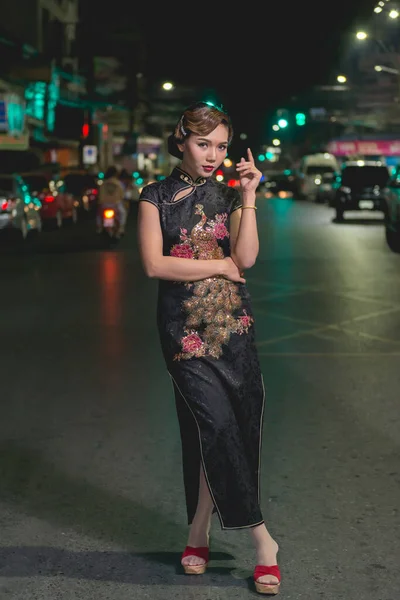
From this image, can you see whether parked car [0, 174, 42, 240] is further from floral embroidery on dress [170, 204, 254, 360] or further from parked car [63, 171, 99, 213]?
floral embroidery on dress [170, 204, 254, 360]

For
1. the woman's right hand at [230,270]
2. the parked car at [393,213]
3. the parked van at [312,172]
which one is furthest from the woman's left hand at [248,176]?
the parked van at [312,172]

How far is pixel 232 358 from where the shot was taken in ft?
15.3

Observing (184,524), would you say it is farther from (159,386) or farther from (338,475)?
(159,386)

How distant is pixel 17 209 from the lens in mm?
27406

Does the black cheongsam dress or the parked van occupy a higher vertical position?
the black cheongsam dress

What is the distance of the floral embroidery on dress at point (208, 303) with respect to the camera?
4.65 metres

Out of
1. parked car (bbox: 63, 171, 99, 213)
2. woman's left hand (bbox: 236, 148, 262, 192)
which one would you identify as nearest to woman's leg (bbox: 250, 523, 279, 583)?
woman's left hand (bbox: 236, 148, 262, 192)

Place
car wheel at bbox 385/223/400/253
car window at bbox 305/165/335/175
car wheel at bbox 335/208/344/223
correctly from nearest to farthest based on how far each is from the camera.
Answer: car wheel at bbox 385/223/400/253 < car wheel at bbox 335/208/344/223 < car window at bbox 305/165/335/175

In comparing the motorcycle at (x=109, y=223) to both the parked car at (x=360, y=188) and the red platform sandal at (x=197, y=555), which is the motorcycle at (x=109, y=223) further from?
the red platform sandal at (x=197, y=555)

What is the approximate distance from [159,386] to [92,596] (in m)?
4.59

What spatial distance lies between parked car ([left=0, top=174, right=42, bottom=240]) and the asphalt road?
1192 centimetres

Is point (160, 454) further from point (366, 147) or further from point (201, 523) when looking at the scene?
point (366, 147)

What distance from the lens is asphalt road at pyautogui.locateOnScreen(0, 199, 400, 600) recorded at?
16.0 feet

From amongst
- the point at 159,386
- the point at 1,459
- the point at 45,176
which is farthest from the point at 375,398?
the point at 45,176
